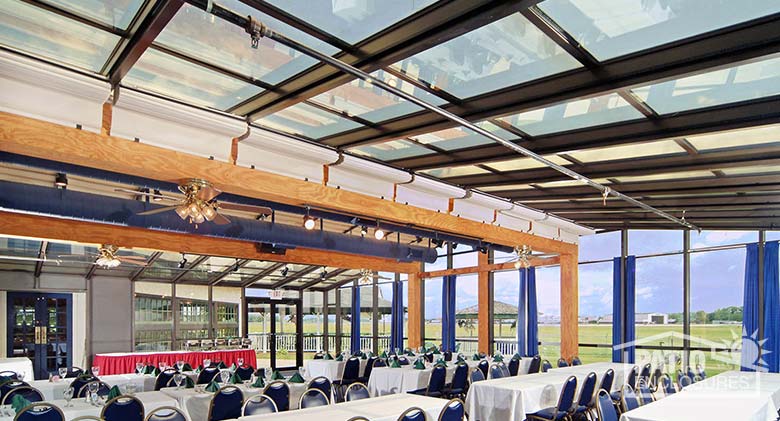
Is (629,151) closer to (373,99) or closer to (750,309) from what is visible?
(373,99)

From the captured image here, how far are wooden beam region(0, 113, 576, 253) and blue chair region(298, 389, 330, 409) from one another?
6.48 feet

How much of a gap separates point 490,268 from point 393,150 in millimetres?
7885

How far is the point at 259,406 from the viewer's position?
16.8 feet

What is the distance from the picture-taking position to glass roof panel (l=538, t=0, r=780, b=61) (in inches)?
113

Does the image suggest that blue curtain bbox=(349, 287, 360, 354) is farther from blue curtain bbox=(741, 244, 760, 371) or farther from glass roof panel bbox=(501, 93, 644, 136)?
glass roof panel bbox=(501, 93, 644, 136)

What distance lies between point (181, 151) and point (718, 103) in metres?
4.35

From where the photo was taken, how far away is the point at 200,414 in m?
6.48

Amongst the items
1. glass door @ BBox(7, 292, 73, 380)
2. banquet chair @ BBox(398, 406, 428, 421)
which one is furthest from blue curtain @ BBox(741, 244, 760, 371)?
glass door @ BBox(7, 292, 73, 380)

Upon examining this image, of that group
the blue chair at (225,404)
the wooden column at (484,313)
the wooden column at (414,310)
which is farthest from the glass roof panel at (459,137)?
the wooden column at (414,310)

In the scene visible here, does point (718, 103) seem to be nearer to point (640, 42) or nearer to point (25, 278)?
point (640, 42)

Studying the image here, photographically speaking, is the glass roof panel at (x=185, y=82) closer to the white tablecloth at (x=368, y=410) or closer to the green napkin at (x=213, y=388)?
the white tablecloth at (x=368, y=410)

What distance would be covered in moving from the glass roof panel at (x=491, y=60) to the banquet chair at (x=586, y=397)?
4.64 meters

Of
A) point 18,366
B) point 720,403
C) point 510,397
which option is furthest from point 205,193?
point 18,366

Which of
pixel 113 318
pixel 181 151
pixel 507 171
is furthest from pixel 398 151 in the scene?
pixel 113 318
